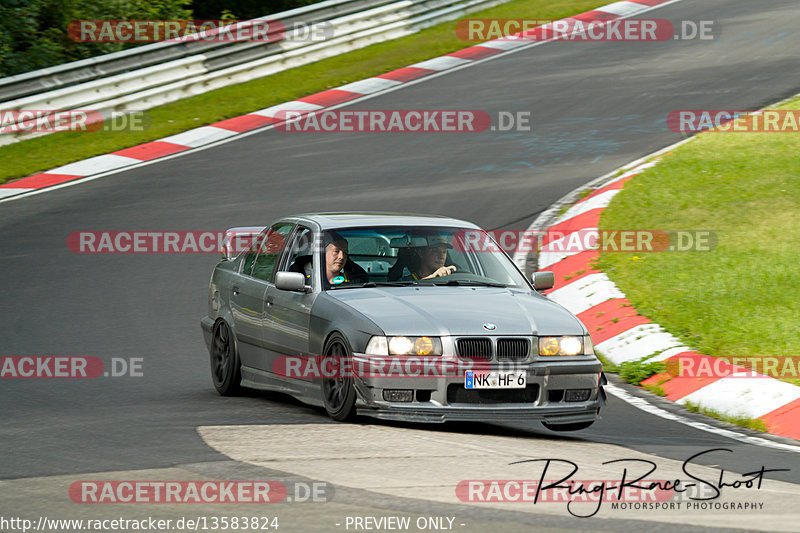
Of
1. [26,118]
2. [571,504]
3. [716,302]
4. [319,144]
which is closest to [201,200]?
[319,144]

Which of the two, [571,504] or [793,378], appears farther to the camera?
[793,378]

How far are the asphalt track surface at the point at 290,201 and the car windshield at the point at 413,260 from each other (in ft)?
3.50

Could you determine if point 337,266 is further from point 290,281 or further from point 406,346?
point 406,346

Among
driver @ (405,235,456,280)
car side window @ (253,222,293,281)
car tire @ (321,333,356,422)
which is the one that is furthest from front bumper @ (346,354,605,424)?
car side window @ (253,222,293,281)

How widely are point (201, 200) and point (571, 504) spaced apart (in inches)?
424

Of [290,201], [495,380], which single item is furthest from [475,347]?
[290,201]

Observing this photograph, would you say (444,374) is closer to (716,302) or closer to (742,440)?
(742,440)

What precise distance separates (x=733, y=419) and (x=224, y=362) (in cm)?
388

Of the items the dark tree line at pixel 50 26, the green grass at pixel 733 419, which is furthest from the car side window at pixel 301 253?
the dark tree line at pixel 50 26

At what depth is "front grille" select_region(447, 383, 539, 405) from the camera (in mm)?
7395

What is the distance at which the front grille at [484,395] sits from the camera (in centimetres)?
739

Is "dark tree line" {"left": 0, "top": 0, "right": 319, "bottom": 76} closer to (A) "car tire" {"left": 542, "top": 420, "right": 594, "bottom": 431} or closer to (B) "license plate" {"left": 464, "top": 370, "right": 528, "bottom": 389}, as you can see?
(A) "car tire" {"left": 542, "top": 420, "right": 594, "bottom": 431}

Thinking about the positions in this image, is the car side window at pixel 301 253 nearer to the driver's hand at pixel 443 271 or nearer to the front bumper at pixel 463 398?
the driver's hand at pixel 443 271

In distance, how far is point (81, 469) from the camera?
20.8 feet
